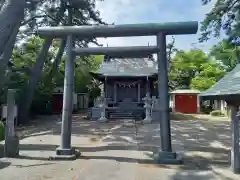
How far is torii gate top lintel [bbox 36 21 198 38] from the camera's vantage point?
820cm

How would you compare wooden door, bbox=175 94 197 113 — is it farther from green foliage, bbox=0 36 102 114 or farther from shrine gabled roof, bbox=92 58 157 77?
green foliage, bbox=0 36 102 114

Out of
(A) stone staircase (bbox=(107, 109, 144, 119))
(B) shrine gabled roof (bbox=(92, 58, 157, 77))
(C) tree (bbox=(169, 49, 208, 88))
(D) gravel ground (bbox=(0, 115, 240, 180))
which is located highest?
(C) tree (bbox=(169, 49, 208, 88))

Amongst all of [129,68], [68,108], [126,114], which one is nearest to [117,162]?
[68,108]

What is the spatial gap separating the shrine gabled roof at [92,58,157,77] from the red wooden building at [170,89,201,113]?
8360mm

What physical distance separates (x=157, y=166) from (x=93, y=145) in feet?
12.0

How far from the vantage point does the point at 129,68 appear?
79.0 feet

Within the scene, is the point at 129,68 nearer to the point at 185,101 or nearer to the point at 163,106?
the point at 185,101

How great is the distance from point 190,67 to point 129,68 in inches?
592

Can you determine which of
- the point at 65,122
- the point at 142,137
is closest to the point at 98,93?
the point at 142,137

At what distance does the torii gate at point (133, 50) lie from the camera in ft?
27.1

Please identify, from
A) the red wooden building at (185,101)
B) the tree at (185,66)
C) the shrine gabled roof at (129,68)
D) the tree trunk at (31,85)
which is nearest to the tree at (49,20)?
the tree trunk at (31,85)

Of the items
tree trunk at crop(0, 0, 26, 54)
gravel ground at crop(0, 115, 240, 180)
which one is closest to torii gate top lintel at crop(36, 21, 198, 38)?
tree trunk at crop(0, 0, 26, 54)

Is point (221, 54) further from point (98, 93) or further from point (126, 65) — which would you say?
point (98, 93)

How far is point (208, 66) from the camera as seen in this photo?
1329 inches
